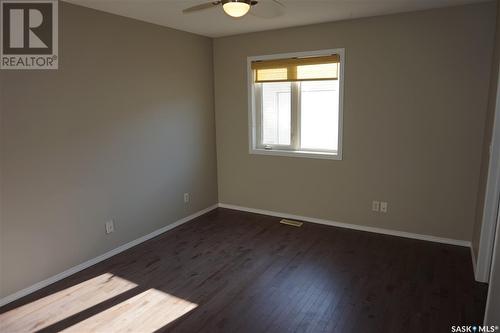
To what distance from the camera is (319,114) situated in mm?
4145

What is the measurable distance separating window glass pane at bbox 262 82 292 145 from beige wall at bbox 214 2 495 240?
30 centimetres

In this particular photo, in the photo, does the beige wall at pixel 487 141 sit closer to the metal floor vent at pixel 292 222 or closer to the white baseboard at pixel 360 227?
the white baseboard at pixel 360 227

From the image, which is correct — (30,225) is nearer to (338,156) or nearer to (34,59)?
(34,59)

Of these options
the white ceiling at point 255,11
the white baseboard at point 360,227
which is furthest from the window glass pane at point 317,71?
the white baseboard at point 360,227

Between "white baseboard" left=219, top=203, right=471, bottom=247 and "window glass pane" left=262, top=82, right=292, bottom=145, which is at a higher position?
"window glass pane" left=262, top=82, right=292, bottom=145

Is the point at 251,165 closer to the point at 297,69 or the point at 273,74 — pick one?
the point at 273,74

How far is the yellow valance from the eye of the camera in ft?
12.8

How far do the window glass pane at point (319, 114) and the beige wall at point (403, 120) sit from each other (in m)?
0.19

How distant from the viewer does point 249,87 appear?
4469 millimetres

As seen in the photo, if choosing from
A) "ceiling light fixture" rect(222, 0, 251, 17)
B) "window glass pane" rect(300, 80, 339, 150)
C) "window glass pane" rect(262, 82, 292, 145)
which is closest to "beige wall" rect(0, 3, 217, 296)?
"window glass pane" rect(262, 82, 292, 145)

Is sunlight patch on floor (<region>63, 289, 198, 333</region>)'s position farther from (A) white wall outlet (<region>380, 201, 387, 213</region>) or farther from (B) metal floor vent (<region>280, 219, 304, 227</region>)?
(A) white wall outlet (<region>380, 201, 387, 213</region>)

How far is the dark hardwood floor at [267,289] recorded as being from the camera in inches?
94.4

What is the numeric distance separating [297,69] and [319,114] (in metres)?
0.60

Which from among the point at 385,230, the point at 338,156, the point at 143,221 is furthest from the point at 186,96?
the point at 385,230
